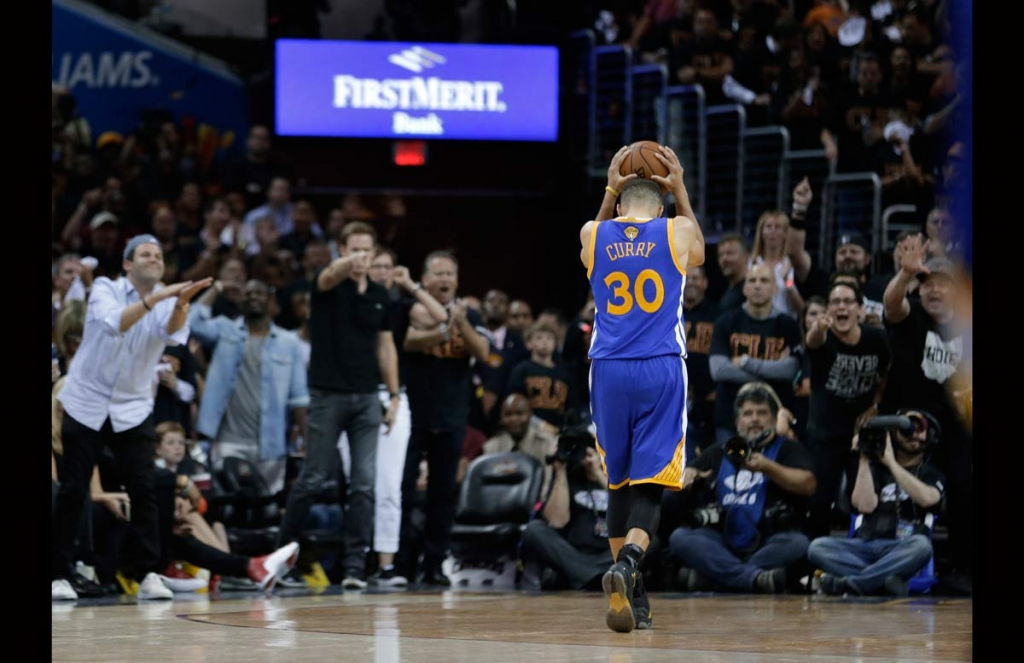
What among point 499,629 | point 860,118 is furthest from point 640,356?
point 860,118

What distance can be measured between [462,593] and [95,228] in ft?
25.2

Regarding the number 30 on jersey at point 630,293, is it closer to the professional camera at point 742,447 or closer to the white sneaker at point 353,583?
the professional camera at point 742,447

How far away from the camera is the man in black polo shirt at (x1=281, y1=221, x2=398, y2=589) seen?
10938 mm

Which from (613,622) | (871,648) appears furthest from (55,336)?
(871,648)

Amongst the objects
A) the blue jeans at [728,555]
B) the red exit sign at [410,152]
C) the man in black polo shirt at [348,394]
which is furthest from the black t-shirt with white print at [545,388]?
the red exit sign at [410,152]

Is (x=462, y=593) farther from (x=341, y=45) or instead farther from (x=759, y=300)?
(x=341, y=45)

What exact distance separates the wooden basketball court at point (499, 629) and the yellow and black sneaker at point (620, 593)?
10cm

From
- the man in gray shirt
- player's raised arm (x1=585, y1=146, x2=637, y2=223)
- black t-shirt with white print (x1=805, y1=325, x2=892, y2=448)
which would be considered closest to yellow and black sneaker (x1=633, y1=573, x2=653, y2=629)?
player's raised arm (x1=585, y1=146, x2=637, y2=223)

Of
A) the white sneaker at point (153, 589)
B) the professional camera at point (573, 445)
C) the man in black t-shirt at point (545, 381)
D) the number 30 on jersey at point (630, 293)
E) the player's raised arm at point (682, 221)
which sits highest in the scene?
the player's raised arm at point (682, 221)

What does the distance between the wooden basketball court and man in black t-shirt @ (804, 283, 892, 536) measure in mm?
1087

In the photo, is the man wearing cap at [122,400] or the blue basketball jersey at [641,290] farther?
the man wearing cap at [122,400]

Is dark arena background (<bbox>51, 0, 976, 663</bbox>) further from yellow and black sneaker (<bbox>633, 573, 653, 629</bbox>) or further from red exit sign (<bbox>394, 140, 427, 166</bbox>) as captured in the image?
yellow and black sneaker (<bbox>633, 573, 653, 629</bbox>)

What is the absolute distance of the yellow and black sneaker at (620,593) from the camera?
23.2ft

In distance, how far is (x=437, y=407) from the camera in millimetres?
11156
